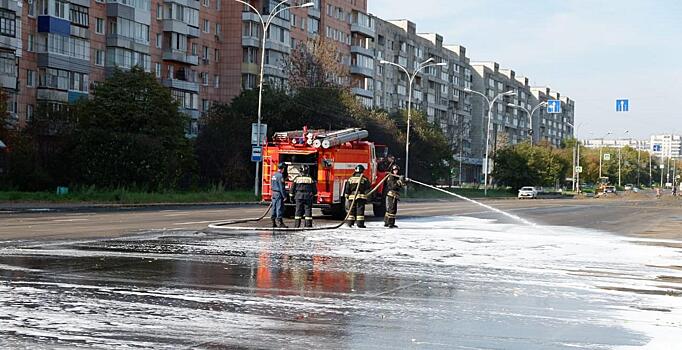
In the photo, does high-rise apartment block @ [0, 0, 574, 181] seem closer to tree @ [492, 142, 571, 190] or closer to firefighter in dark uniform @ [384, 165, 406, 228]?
tree @ [492, 142, 571, 190]

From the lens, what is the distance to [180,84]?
77.6 m

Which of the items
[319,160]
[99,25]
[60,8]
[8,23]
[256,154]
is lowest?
[319,160]

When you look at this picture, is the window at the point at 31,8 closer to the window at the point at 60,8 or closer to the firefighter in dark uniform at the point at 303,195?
the window at the point at 60,8

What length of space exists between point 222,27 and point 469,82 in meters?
77.5

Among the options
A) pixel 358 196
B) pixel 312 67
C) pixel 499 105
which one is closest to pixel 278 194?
pixel 358 196

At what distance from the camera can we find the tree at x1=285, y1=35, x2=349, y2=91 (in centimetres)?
7338

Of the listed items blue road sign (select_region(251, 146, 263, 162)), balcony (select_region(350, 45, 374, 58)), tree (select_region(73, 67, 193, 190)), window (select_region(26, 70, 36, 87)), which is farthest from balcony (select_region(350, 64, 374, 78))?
blue road sign (select_region(251, 146, 263, 162))

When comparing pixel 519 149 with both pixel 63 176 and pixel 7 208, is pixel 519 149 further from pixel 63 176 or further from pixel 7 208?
pixel 7 208

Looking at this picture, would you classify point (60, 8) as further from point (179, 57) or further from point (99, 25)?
point (179, 57)

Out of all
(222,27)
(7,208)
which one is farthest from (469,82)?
(7,208)

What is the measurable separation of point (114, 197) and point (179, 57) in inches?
1461

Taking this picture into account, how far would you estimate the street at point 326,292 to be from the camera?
27.8ft

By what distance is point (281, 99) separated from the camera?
2542 inches

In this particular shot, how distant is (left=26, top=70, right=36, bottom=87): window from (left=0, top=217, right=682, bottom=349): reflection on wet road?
4860 centimetres
